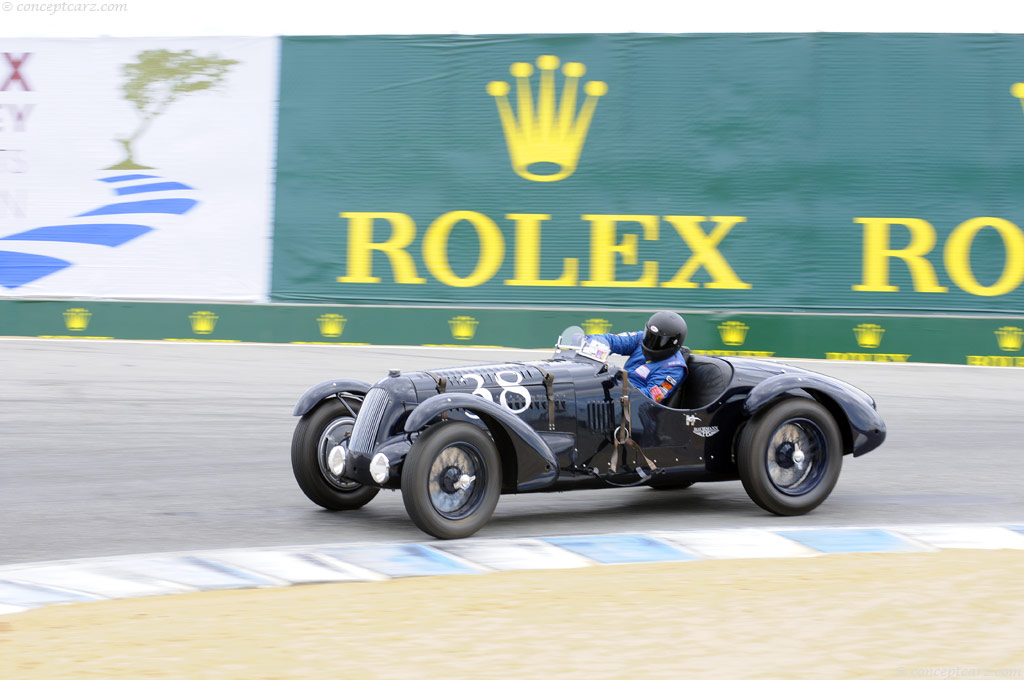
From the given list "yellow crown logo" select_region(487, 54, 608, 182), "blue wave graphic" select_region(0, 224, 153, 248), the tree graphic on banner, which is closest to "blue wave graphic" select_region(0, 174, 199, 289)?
"blue wave graphic" select_region(0, 224, 153, 248)

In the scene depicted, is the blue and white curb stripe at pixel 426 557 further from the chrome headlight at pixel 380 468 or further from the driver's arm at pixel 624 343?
the driver's arm at pixel 624 343

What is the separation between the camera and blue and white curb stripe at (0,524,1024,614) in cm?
564

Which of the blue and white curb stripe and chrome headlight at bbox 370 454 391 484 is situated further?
chrome headlight at bbox 370 454 391 484

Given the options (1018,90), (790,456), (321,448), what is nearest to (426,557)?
(321,448)

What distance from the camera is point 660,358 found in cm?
744

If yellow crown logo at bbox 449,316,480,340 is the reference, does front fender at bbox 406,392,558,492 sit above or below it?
below

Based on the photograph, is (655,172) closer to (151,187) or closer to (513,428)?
(151,187)

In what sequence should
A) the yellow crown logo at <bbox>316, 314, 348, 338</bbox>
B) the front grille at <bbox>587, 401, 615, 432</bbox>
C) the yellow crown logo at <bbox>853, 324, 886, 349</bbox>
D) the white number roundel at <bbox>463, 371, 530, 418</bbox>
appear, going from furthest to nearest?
the yellow crown logo at <bbox>316, 314, 348, 338</bbox>
the yellow crown logo at <bbox>853, 324, 886, 349</bbox>
the front grille at <bbox>587, 401, 615, 432</bbox>
the white number roundel at <bbox>463, 371, 530, 418</bbox>

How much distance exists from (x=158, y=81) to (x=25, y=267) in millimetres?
2860

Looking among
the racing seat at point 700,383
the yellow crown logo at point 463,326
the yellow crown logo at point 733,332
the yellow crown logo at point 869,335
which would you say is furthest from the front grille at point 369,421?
the yellow crown logo at point 869,335

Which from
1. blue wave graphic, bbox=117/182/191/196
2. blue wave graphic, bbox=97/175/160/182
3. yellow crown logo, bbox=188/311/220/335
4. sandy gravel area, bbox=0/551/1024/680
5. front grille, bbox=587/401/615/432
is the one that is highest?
blue wave graphic, bbox=97/175/160/182

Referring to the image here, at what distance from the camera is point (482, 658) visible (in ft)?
15.0

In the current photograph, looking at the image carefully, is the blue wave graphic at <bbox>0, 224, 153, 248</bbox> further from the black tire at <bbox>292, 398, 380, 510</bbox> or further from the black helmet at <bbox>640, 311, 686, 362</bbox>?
the black helmet at <bbox>640, 311, 686, 362</bbox>

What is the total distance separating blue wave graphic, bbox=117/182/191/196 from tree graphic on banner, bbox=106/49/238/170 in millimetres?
249
